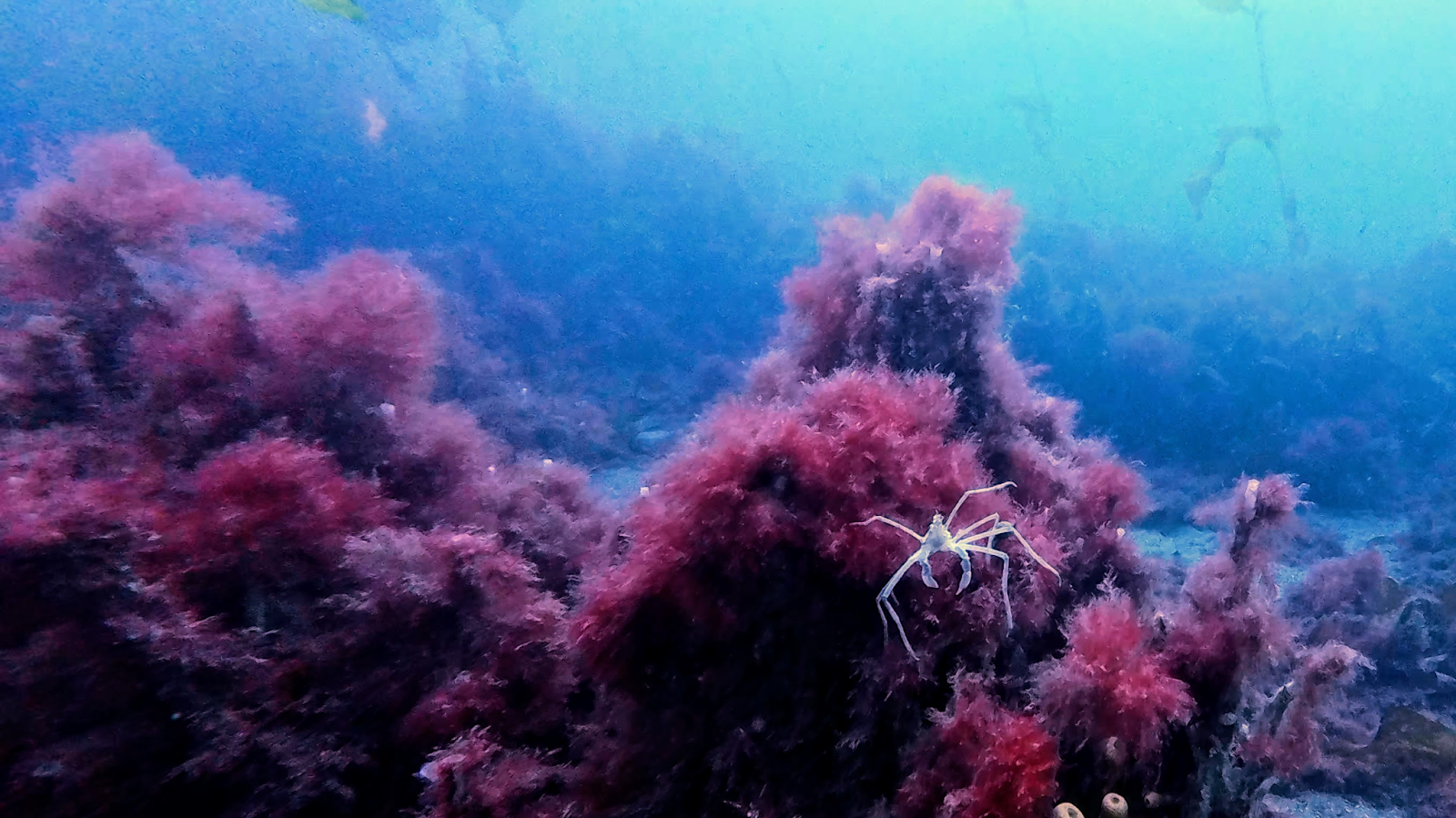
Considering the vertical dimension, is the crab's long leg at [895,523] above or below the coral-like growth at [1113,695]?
above

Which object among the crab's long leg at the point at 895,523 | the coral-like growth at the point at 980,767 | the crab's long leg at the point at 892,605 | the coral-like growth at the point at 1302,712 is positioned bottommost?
the coral-like growth at the point at 980,767

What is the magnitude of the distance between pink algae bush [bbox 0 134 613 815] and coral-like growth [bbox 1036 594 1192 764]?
2.84 meters

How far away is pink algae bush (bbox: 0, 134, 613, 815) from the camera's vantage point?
366 centimetres

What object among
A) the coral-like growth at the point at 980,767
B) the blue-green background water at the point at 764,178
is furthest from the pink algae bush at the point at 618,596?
the blue-green background water at the point at 764,178

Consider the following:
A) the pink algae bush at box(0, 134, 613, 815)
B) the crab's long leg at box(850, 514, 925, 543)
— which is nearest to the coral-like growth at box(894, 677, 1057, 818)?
the crab's long leg at box(850, 514, 925, 543)

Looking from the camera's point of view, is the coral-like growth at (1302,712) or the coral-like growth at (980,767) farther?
the coral-like growth at (1302,712)

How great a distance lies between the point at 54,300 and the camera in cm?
520

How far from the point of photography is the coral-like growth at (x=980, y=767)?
263cm

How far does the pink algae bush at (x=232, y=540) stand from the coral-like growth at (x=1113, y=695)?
2.84m

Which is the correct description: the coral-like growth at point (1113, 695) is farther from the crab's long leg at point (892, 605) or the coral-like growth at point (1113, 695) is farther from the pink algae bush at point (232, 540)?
the pink algae bush at point (232, 540)

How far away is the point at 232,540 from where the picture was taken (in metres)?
4.13

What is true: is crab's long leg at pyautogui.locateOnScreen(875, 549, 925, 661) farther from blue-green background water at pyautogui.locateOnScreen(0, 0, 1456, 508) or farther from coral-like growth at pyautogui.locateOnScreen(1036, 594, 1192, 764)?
blue-green background water at pyautogui.locateOnScreen(0, 0, 1456, 508)

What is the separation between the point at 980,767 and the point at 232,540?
465cm

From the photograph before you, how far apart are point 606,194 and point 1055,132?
26648 mm
